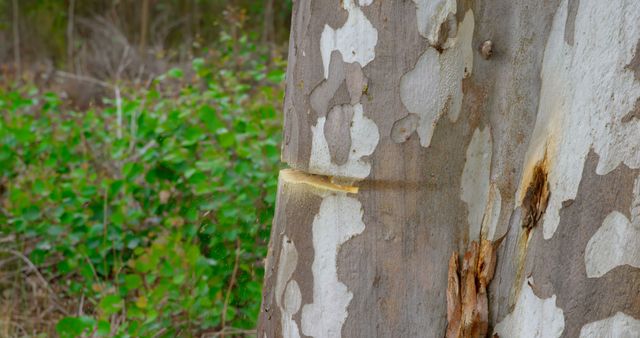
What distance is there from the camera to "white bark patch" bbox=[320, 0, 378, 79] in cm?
128

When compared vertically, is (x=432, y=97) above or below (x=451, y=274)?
above

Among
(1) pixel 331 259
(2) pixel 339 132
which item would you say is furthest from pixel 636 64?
(1) pixel 331 259

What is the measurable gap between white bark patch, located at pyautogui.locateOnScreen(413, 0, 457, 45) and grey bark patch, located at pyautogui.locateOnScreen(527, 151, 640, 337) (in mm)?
326

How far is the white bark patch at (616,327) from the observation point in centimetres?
119

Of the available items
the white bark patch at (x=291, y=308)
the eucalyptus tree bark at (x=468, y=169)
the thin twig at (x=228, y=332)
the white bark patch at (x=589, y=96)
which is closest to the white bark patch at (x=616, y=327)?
the eucalyptus tree bark at (x=468, y=169)

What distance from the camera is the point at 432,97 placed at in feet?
4.14

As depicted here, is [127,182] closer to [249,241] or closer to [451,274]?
[249,241]

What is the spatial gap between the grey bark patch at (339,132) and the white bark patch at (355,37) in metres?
0.09

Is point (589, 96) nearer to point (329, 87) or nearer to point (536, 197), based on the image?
point (536, 197)

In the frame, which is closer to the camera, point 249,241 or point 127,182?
point 249,241

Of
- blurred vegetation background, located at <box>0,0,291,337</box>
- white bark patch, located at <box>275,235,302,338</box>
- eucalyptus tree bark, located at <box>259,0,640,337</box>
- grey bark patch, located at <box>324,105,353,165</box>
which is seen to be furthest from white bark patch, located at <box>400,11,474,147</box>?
blurred vegetation background, located at <box>0,0,291,337</box>

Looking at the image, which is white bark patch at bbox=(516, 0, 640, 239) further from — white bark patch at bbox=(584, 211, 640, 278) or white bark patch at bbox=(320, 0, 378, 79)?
white bark patch at bbox=(320, 0, 378, 79)

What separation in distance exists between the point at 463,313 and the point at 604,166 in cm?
35

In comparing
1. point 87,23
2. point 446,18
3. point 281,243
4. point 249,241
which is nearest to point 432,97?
point 446,18
